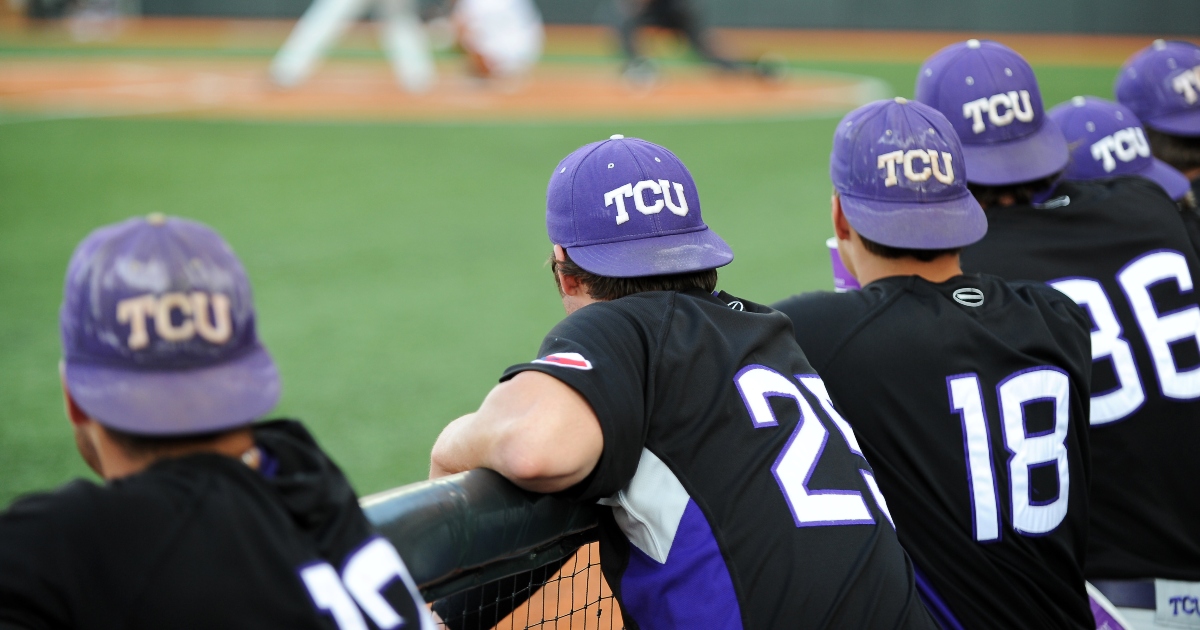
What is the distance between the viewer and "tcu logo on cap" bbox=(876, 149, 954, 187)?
8.50 feet

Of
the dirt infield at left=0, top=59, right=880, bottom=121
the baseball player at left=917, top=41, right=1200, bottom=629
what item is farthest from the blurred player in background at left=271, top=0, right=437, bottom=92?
the baseball player at left=917, top=41, right=1200, bottom=629

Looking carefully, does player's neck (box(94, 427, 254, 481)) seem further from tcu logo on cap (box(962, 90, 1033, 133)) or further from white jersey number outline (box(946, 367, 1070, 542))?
tcu logo on cap (box(962, 90, 1033, 133))

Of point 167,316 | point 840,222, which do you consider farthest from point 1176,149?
point 167,316

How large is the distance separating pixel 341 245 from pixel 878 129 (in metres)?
6.99

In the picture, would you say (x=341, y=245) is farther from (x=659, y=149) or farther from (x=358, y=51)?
(x=358, y=51)

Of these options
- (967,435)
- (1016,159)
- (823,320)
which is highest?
(1016,159)

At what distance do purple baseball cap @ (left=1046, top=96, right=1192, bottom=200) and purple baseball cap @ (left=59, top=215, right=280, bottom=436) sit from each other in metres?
2.98

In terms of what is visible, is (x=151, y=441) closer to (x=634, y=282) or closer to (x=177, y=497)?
(x=177, y=497)

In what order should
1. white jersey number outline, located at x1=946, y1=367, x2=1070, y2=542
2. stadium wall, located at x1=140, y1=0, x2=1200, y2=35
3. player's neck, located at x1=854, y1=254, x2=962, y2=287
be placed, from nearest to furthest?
1. white jersey number outline, located at x1=946, y1=367, x2=1070, y2=542
2. player's neck, located at x1=854, y1=254, x2=962, y2=287
3. stadium wall, located at x1=140, y1=0, x2=1200, y2=35

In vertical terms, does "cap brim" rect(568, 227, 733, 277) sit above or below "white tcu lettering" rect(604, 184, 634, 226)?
below

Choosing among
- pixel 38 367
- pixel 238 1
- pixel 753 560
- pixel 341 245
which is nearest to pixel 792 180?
pixel 341 245

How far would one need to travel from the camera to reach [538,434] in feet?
6.25

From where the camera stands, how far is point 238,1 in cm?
2959

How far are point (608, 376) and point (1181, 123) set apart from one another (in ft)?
10.7
